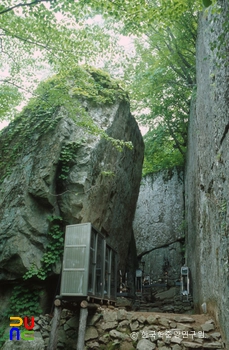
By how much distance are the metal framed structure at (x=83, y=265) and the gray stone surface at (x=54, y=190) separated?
105 cm

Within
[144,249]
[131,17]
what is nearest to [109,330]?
[131,17]

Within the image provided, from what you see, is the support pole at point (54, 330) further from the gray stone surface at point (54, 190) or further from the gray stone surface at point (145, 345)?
the gray stone surface at point (145, 345)

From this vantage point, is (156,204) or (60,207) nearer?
(60,207)

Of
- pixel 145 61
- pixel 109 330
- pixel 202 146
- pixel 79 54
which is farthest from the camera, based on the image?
pixel 145 61

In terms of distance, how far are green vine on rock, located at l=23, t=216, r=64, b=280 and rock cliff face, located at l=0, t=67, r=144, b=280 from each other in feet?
0.46

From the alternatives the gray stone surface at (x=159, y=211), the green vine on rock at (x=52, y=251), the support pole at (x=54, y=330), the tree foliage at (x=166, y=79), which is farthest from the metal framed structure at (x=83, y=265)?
the gray stone surface at (x=159, y=211)

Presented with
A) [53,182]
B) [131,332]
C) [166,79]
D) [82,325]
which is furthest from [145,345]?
[166,79]

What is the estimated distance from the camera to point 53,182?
350 inches

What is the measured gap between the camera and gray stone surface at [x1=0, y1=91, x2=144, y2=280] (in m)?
7.95

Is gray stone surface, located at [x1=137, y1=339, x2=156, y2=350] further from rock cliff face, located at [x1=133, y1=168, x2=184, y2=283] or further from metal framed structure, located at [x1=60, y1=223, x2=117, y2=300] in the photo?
rock cliff face, located at [x1=133, y1=168, x2=184, y2=283]

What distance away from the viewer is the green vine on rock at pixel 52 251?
7699 millimetres

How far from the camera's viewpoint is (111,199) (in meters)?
11.1

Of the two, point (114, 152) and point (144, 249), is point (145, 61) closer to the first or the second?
point (114, 152)

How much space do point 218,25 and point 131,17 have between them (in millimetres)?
1783
